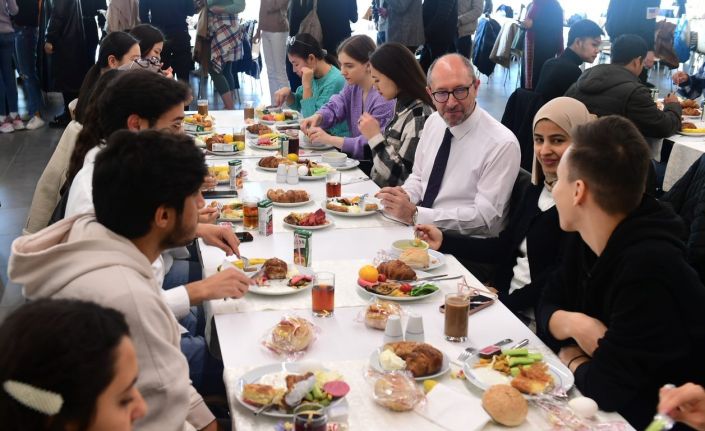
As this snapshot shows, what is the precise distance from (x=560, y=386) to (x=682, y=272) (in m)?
0.39

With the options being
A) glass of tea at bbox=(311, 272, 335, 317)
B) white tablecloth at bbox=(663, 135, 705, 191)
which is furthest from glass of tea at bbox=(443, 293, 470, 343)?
white tablecloth at bbox=(663, 135, 705, 191)

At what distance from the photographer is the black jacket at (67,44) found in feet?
25.5

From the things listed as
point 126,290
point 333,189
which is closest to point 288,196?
point 333,189

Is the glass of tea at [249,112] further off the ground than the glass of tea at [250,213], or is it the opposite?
the glass of tea at [250,213]

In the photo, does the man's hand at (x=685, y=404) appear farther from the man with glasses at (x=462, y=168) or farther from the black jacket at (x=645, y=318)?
the man with glasses at (x=462, y=168)

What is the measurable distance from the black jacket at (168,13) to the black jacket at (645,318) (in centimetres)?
656

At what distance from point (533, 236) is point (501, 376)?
94 centimetres

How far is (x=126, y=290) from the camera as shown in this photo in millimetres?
1591

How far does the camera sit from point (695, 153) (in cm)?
447

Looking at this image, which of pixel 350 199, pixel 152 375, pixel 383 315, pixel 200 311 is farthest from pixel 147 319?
pixel 350 199

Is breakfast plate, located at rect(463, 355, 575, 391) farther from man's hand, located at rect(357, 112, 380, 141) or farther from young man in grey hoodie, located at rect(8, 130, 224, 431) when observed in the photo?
man's hand, located at rect(357, 112, 380, 141)

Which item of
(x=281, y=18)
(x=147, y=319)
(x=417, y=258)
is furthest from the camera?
(x=281, y=18)

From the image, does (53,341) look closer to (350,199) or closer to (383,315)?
(383,315)

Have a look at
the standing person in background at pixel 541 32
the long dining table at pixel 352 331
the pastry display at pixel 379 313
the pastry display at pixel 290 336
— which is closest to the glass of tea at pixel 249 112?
the long dining table at pixel 352 331
